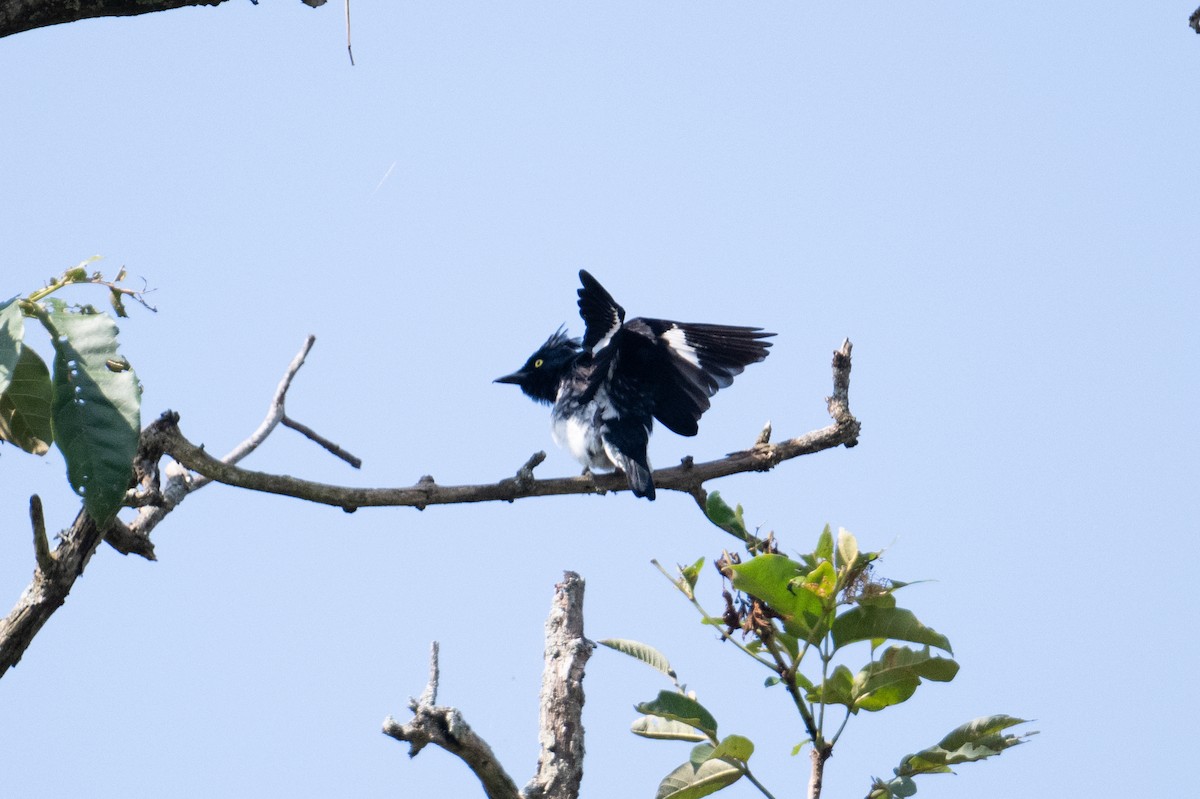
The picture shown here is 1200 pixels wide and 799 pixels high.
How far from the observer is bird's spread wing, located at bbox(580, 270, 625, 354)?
532 centimetres

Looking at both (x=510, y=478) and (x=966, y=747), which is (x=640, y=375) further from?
(x=966, y=747)

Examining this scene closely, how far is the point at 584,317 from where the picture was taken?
5.59 m

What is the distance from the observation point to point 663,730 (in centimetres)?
299

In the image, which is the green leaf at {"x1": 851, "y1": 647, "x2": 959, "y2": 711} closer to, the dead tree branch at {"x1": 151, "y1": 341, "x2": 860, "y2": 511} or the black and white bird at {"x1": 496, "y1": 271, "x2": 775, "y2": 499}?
the dead tree branch at {"x1": 151, "y1": 341, "x2": 860, "y2": 511}

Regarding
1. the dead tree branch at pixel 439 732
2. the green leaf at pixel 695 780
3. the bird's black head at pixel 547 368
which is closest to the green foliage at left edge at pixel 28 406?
the dead tree branch at pixel 439 732

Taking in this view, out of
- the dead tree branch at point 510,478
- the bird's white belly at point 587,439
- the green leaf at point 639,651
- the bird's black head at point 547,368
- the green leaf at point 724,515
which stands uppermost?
the bird's black head at point 547,368

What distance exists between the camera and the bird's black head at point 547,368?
21.5ft

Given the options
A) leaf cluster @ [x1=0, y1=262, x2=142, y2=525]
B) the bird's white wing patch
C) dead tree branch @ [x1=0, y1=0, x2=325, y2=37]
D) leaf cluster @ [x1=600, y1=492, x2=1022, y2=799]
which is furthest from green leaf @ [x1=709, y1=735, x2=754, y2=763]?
the bird's white wing patch

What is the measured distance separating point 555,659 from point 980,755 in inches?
55.5

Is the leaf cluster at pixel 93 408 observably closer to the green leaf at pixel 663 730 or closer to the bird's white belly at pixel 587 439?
the green leaf at pixel 663 730

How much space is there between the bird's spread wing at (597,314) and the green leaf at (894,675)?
280cm

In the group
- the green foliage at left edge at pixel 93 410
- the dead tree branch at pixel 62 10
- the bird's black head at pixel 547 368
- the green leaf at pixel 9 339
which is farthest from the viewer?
the bird's black head at pixel 547 368

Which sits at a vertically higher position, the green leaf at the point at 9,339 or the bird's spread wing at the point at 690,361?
the bird's spread wing at the point at 690,361

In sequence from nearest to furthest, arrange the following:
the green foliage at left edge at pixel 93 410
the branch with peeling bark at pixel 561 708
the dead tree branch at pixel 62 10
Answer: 1. the green foliage at left edge at pixel 93 410
2. the dead tree branch at pixel 62 10
3. the branch with peeling bark at pixel 561 708
